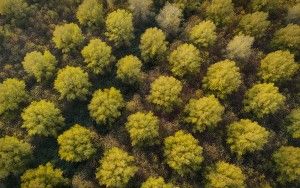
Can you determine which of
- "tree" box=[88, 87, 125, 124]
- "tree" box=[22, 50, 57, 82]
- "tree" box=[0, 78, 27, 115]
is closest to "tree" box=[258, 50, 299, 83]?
"tree" box=[88, 87, 125, 124]

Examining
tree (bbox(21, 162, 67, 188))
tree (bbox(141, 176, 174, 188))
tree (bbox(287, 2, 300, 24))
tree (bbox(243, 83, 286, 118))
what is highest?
tree (bbox(287, 2, 300, 24))

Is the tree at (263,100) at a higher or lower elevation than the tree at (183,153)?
higher

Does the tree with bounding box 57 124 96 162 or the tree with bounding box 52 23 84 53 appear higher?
the tree with bounding box 52 23 84 53

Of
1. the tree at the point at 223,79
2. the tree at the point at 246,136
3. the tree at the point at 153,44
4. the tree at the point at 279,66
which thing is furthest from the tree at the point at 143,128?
the tree at the point at 279,66

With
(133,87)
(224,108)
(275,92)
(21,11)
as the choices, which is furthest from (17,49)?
(275,92)

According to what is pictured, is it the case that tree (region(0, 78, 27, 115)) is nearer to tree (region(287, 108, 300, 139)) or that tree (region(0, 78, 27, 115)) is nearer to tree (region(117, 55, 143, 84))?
tree (region(117, 55, 143, 84))

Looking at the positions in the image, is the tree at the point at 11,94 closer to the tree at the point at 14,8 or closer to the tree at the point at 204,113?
the tree at the point at 14,8
